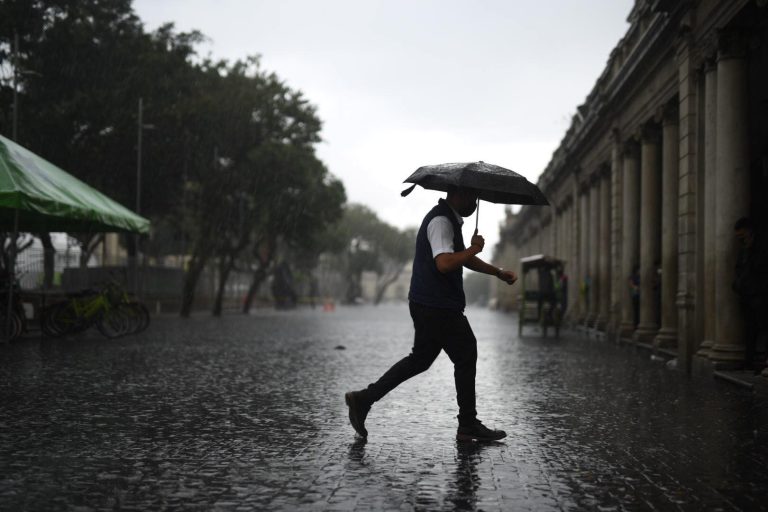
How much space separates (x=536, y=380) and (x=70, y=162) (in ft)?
73.9

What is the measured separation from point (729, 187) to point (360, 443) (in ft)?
22.4

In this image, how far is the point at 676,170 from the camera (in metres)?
15.9

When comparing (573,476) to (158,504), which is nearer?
(158,504)

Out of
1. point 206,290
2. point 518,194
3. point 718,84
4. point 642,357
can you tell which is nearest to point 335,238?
point 206,290

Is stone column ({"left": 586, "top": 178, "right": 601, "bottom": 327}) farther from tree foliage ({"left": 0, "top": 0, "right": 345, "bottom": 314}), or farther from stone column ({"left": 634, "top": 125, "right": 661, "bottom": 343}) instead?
tree foliage ({"left": 0, "top": 0, "right": 345, "bottom": 314})

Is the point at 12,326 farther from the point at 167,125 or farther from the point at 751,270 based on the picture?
the point at 167,125

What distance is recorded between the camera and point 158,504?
15.7 feet

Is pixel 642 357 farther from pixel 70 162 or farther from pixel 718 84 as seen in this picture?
pixel 70 162

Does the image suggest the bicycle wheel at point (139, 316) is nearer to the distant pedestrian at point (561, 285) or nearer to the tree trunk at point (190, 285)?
the distant pedestrian at point (561, 285)

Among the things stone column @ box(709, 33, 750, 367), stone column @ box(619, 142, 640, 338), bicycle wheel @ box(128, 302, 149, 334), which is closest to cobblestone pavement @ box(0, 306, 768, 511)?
stone column @ box(709, 33, 750, 367)

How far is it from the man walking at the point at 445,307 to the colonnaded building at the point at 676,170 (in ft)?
18.4

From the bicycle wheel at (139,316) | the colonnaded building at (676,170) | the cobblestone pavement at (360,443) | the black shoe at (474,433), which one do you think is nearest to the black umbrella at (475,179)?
the black shoe at (474,433)

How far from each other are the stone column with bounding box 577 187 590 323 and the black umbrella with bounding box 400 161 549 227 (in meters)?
20.1

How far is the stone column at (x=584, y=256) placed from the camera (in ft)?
88.7
